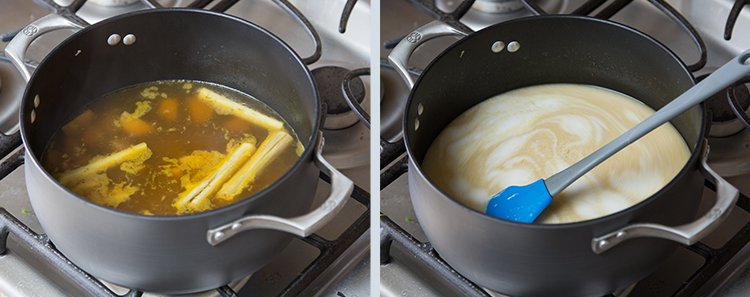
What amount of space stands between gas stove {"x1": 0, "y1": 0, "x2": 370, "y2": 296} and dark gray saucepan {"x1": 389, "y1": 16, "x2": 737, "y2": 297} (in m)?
0.15

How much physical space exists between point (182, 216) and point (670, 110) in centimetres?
59

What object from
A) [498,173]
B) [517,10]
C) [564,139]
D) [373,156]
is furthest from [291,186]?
[517,10]

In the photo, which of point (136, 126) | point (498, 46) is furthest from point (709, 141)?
point (136, 126)

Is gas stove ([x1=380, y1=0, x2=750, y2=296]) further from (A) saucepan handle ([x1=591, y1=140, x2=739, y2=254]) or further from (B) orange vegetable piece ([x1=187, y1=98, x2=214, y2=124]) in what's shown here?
(B) orange vegetable piece ([x1=187, y1=98, x2=214, y2=124])

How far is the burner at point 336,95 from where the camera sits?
1.17 metres

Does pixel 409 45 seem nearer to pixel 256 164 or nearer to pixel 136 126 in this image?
pixel 256 164

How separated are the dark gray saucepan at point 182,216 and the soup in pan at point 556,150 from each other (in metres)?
0.23

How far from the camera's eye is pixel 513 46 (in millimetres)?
1079

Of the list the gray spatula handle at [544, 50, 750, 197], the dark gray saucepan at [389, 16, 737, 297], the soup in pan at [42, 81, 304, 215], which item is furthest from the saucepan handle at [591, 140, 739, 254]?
the soup in pan at [42, 81, 304, 215]

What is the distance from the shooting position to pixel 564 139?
1.06 meters

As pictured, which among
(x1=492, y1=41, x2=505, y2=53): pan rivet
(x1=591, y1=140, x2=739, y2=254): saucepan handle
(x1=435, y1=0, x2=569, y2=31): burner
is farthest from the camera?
(x1=435, y1=0, x2=569, y2=31): burner

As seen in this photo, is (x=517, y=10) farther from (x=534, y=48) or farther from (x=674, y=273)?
(x=674, y=273)

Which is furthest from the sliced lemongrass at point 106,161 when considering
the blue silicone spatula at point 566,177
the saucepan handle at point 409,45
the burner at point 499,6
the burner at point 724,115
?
the burner at point 724,115

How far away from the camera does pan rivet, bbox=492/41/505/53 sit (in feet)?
3.46
